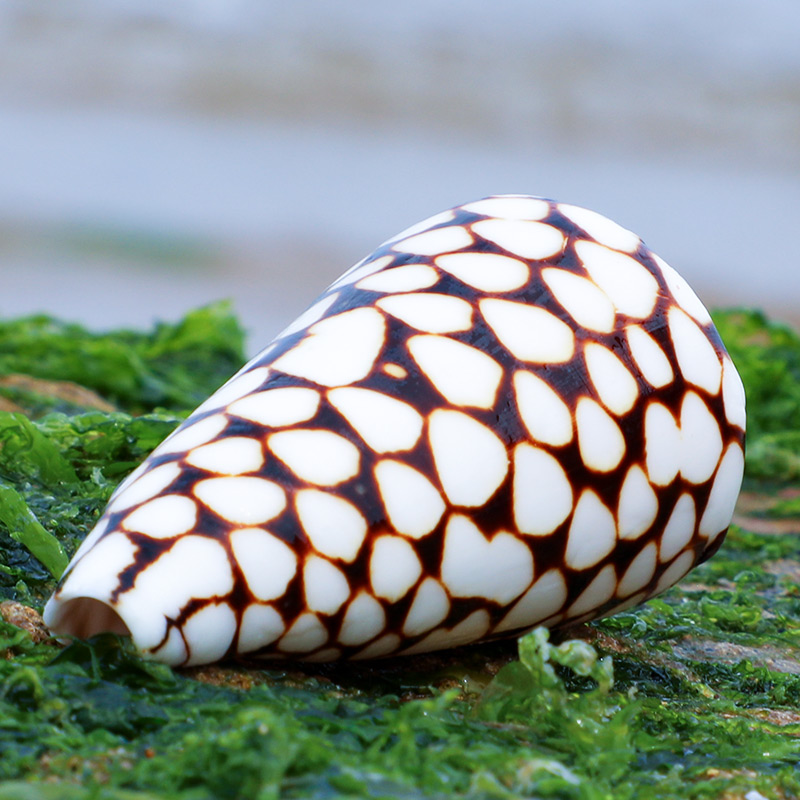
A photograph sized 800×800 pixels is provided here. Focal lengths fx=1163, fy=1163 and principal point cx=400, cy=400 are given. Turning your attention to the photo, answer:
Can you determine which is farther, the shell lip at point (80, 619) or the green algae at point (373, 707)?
the shell lip at point (80, 619)

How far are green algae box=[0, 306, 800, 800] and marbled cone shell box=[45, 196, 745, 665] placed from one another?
1.6 inches

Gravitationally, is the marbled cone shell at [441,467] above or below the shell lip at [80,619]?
above

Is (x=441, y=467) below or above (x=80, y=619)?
above

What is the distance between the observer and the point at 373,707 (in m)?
0.89

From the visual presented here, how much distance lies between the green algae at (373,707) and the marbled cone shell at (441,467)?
40mm

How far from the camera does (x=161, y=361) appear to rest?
2678mm

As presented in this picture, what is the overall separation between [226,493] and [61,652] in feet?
0.56

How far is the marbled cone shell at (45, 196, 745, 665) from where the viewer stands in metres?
0.85

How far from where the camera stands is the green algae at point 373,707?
72cm

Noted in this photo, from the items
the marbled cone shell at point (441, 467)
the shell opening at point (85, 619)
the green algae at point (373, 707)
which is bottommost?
the green algae at point (373, 707)

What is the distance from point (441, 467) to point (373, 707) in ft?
0.63

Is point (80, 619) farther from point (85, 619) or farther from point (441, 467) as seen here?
point (441, 467)

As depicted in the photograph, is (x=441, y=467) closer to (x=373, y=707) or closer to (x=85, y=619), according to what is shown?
(x=373, y=707)

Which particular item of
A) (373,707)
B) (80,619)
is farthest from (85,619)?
(373,707)
